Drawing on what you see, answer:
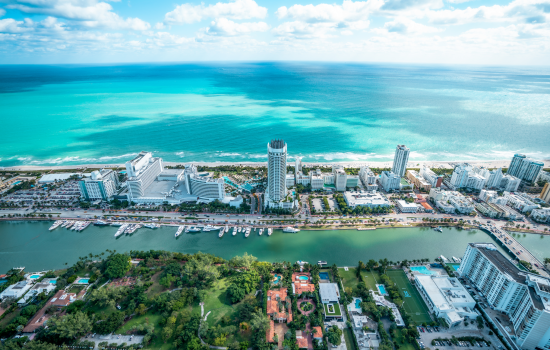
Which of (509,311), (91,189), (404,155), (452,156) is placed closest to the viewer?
(509,311)

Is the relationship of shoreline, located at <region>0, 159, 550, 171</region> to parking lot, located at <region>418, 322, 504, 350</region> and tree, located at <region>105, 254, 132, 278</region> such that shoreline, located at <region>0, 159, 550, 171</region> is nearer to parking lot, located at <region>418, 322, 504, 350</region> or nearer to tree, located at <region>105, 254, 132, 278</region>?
tree, located at <region>105, 254, 132, 278</region>

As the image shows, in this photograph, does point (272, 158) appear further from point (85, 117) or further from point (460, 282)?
point (85, 117)

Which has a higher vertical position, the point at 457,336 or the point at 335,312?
the point at 335,312

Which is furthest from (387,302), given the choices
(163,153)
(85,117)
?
(85,117)

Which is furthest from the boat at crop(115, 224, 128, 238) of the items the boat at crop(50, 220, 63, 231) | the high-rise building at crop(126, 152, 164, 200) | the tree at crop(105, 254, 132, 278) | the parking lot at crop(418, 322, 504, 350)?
the parking lot at crop(418, 322, 504, 350)

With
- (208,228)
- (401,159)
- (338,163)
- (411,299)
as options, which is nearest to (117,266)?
(208,228)

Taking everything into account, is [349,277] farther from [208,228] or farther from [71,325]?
[71,325]
